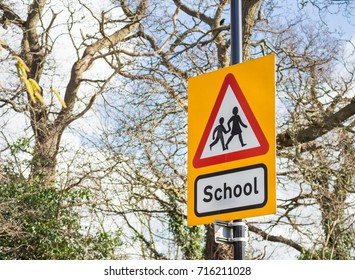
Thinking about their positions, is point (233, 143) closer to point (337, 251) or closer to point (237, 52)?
point (237, 52)

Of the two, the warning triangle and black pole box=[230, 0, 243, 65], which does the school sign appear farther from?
black pole box=[230, 0, 243, 65]

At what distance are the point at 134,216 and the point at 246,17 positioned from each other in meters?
4.46

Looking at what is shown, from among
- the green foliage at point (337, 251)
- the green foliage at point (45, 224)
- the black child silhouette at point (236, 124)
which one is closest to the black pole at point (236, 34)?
the black child silhouette at point (236, 124)

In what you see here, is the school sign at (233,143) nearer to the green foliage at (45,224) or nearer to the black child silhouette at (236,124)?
the black child silhouette at (236,124)

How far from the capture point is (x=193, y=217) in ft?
16.3

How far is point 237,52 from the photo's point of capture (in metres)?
5.35

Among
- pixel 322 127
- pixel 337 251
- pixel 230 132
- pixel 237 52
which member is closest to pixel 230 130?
pixel 230 132

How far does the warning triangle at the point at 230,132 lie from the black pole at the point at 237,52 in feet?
1.44

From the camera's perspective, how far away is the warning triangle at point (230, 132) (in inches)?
187

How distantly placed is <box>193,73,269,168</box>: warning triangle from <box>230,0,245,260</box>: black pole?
0.44 meters

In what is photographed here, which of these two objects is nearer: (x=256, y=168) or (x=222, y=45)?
(x=256, y=168)

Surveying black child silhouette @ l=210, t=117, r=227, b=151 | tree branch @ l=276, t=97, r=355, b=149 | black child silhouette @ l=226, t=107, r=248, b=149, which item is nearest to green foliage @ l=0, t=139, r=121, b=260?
tree branch @ l=276, t=97, r=355, b=149

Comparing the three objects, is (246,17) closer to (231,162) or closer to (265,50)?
(265,50)

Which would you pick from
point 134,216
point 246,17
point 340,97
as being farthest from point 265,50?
point 134,216
